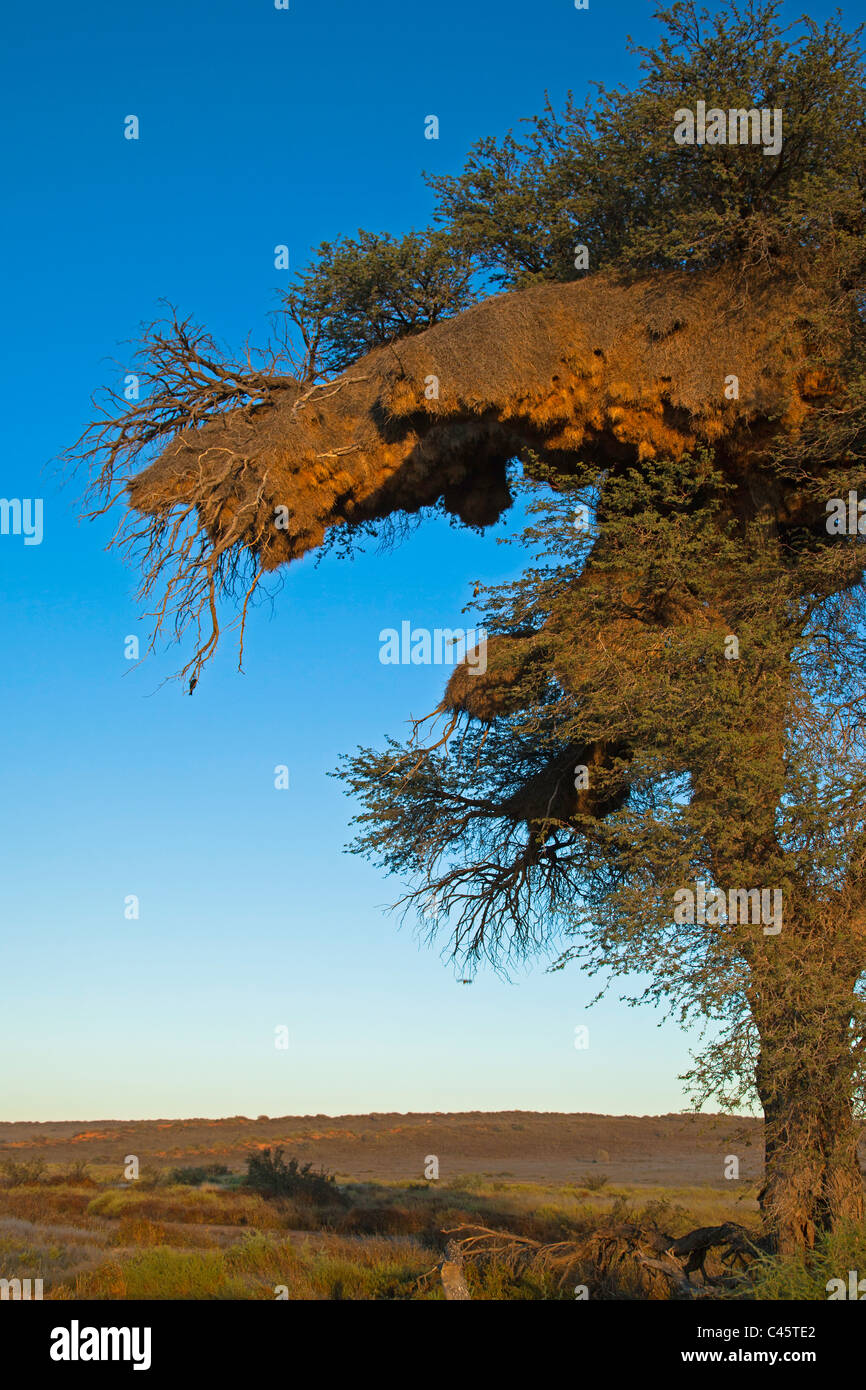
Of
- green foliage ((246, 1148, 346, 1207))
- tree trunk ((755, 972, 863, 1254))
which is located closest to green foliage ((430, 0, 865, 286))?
tree trunk ((755, 972, 863, 1254))

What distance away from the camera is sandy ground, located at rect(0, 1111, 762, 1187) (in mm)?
36312

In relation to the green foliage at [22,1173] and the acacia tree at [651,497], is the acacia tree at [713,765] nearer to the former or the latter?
the acacia tree at [651,497]

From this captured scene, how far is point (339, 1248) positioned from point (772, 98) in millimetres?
15764

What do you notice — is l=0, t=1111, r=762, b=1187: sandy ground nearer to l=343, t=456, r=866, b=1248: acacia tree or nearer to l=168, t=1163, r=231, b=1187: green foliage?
l=168, t=1163, r=231, b=1187: green foliage

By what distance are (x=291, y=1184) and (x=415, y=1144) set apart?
79.9ft

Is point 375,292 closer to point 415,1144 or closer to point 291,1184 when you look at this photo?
point 291,1184

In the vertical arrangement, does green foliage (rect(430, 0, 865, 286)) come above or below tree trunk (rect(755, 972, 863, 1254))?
above

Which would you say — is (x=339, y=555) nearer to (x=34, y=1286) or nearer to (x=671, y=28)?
(x=671, y=28)

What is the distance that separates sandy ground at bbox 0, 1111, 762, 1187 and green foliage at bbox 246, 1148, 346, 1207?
7.21 m

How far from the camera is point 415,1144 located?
154 ft

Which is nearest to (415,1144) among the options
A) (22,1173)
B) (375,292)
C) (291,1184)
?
(22,1173)

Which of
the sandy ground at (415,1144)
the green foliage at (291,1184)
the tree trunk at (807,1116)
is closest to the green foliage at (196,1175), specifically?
the green foliage at (291,1184)

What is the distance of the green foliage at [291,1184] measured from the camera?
22891 millimetres
